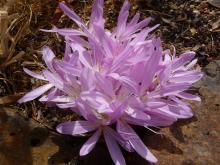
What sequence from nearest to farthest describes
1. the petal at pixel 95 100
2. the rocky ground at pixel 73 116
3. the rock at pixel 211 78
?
the petal at pixel 95 100, the rocky ground at pixel 73 116, the rock at pixel 211 78

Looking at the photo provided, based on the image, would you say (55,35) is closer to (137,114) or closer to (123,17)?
(123,17)

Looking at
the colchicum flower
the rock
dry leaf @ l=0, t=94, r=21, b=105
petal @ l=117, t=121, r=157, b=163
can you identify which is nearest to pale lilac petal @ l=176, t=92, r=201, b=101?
the colchicum flower

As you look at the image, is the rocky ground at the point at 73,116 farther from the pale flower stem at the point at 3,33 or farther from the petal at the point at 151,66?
the petal at the point at 151,66

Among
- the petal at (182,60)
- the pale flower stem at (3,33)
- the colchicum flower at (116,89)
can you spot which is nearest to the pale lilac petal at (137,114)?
the colchicum flower at (116,89)

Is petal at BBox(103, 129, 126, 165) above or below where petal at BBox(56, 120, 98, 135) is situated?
below

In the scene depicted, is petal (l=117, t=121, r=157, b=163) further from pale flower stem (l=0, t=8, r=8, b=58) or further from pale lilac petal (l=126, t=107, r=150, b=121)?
pale flower stem (l=0, t=8, r=8, b=58)

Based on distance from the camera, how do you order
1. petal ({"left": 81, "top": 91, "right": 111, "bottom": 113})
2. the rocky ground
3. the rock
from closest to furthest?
petal ({"left": 81, "top": 91, "right": 111, "bottom": 113}) → the rocky ground → the rock

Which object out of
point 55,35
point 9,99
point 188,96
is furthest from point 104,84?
point 55,35
